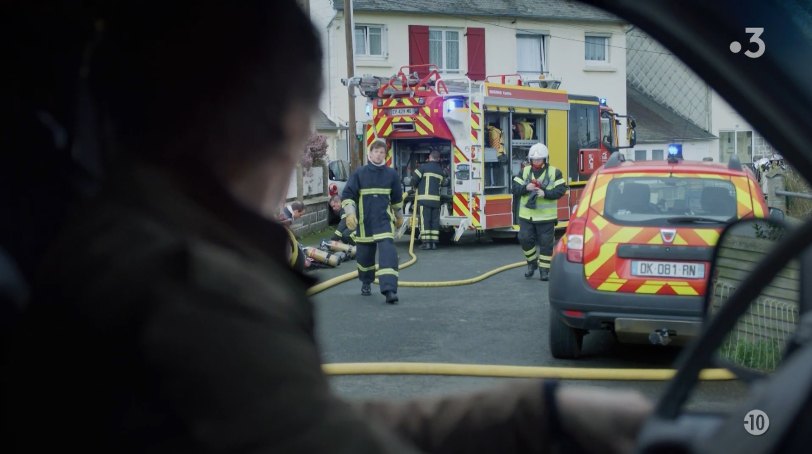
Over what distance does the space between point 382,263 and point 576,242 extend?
3.77m

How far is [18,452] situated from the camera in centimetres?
111

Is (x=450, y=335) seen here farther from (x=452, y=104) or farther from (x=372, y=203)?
(x=452, y=104)

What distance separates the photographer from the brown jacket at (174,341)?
3.19 feet

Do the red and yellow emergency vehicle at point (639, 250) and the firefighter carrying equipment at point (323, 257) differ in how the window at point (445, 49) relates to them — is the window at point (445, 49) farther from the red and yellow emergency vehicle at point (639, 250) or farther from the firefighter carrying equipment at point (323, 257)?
the red and yellow emergency vehicle at point (639, 250)

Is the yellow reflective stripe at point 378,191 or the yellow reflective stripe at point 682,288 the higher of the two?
the yellow reflective stripe at point 378,191

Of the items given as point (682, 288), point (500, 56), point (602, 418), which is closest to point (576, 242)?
point (682, 288)

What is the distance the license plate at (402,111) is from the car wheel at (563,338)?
9.53 metres

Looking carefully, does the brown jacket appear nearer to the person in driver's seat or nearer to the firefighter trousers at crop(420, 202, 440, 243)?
the person in driver's seat

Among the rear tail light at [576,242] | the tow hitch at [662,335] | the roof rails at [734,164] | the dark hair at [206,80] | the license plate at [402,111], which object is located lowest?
the tow hitch at [662,335]

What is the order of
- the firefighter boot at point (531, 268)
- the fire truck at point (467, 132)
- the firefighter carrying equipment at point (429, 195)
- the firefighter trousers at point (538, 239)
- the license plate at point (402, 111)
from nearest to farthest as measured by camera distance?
the firefighter trousers at point (538, 239) < the firefighter boot at point (531, 268) < the firefighter carrying equipment at point (429, 195) < the fire truck at point (467, 132) < the license plate at point (402, 111)

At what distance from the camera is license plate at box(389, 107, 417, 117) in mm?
16125

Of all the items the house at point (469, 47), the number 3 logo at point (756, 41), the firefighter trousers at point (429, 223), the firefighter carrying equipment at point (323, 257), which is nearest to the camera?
the number 3 logo at point (756, 41)

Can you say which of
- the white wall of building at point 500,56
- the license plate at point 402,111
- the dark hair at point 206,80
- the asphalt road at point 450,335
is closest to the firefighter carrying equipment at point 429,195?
the license plate at point 402,111

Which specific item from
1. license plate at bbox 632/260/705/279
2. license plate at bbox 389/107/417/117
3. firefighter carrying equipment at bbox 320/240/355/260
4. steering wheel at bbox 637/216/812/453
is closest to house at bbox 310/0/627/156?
license plate at bbox 389/107/417/117
